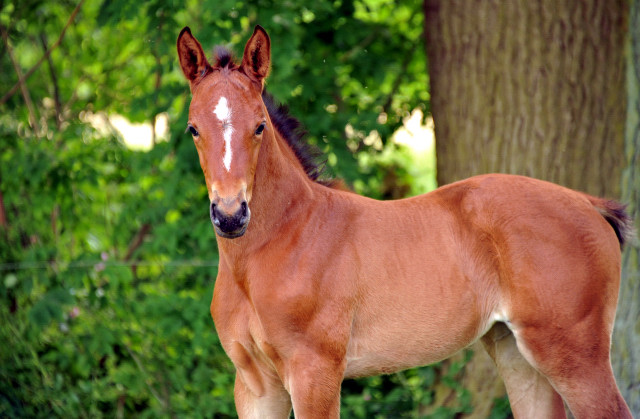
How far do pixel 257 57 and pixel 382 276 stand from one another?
107 centimetres

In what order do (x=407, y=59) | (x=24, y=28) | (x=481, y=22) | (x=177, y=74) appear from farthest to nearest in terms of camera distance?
(x=177, y=74)
(x=24, y=28)
(x=407, y=59)
(x=481, y=22)

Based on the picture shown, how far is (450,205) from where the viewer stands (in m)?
3.11

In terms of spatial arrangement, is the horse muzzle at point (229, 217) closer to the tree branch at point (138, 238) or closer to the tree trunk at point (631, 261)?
the tree trunk at point (631, 261)

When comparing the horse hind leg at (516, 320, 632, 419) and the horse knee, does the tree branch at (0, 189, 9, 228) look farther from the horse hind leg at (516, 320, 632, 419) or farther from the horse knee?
the horse hind leg at (516, 320, 632, 419)

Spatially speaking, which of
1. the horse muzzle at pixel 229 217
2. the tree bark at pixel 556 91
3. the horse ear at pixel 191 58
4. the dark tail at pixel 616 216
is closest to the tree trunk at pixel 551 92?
the tree bark at pixel 556 91

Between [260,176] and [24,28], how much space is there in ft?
15.1

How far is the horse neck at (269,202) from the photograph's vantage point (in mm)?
2834

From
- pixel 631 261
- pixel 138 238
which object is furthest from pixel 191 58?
pixel 138 238

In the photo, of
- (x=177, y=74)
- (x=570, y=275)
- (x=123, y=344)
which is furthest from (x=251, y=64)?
(x=177, y=74)

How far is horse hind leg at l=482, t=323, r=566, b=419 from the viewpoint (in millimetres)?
3207

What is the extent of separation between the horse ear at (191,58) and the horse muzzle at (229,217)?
66 cm

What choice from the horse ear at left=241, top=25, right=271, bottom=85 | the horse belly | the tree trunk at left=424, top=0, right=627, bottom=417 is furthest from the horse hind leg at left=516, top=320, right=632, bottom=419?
the horse ear at left=241, top=25, right=271, bottom=85

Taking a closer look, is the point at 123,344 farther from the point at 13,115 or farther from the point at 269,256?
the point at 269,256

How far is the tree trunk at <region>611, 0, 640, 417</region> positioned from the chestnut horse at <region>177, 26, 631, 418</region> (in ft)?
3.78
